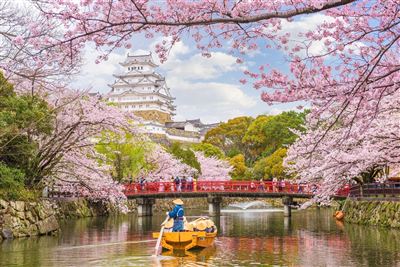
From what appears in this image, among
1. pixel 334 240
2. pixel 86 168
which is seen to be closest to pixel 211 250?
pixel 334 240

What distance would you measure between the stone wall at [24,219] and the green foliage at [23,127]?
4.21 feet

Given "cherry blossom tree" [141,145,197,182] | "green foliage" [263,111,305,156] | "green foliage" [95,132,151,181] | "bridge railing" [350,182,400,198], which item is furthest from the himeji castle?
"bridge railing" [350,182,400,198]

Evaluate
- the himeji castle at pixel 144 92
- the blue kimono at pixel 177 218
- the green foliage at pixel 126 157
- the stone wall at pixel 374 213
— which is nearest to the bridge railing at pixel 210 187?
the green foliage at pixel 126 157

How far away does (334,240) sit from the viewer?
18.1 metres

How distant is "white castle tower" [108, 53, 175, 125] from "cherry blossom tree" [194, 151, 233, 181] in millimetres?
25385

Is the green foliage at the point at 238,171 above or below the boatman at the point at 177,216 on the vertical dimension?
above

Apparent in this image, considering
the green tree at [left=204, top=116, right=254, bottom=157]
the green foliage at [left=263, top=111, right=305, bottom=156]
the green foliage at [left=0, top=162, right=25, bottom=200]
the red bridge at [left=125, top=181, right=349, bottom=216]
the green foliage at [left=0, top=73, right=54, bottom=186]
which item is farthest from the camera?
the green tree at [left=204, top=116, right=254, bottom=157]

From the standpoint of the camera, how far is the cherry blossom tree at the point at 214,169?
51.5 meters

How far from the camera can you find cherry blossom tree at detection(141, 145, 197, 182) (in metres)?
41.5

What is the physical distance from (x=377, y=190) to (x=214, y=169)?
28285 millimetres

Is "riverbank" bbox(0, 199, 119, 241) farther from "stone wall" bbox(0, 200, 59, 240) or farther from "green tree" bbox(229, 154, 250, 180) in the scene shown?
"green tree" bbox(229, 154, 250, 180)

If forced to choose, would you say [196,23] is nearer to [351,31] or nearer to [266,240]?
[351,31]

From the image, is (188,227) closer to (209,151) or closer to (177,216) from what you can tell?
(177,216)

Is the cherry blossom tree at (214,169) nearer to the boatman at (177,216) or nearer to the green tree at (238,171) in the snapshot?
the green tree at (238,171)
